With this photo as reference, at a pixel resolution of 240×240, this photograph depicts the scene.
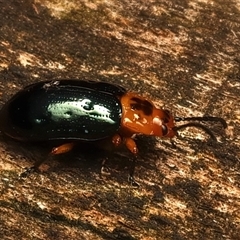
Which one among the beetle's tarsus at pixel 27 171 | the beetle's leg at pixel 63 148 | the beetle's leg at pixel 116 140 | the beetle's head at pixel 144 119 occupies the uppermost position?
the beetle's head at pixel 144 119

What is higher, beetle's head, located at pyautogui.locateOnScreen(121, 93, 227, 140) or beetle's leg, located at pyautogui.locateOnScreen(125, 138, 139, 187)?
beetle's head, located at pyautogui.locateOnScreen(121, 93, 227, 140)

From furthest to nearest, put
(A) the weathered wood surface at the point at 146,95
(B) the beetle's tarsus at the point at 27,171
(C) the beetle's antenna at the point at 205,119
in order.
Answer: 1. (C) the beetle's antenna at the point at 205,119
2. (B) the beetle's tarsus at the point at 27,171
3. (A) the weathered wood surface at the point at 146,95

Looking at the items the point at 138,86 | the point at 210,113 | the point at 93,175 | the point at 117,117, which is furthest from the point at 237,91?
the point at 93,175

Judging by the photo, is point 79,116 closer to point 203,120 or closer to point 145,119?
point 145,119

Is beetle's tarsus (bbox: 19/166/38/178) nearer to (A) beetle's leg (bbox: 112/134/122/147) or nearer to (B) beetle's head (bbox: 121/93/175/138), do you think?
(A) beetle's leg (bbox: 112/134/122/147)

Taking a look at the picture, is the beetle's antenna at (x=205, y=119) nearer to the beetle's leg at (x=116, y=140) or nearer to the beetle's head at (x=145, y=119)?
the beetle's head at (x=145, y=119)

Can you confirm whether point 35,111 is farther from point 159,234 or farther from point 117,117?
point 159,234

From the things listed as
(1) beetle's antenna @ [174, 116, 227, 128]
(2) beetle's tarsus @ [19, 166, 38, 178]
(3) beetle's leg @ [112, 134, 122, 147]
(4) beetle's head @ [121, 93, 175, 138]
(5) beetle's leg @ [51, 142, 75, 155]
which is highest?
(1) beetle's antenna @ [174, 116, 227, 128]

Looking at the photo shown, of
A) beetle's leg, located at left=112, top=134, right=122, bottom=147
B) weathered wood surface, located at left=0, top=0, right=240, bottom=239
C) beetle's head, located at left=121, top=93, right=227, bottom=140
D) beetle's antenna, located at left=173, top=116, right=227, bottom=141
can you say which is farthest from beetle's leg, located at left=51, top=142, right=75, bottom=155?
beetle's antenna, located at left=173, top=116, right=227, bottom=141

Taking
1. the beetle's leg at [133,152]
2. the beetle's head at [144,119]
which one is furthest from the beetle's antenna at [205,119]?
the beetle's leg at [133,152]
